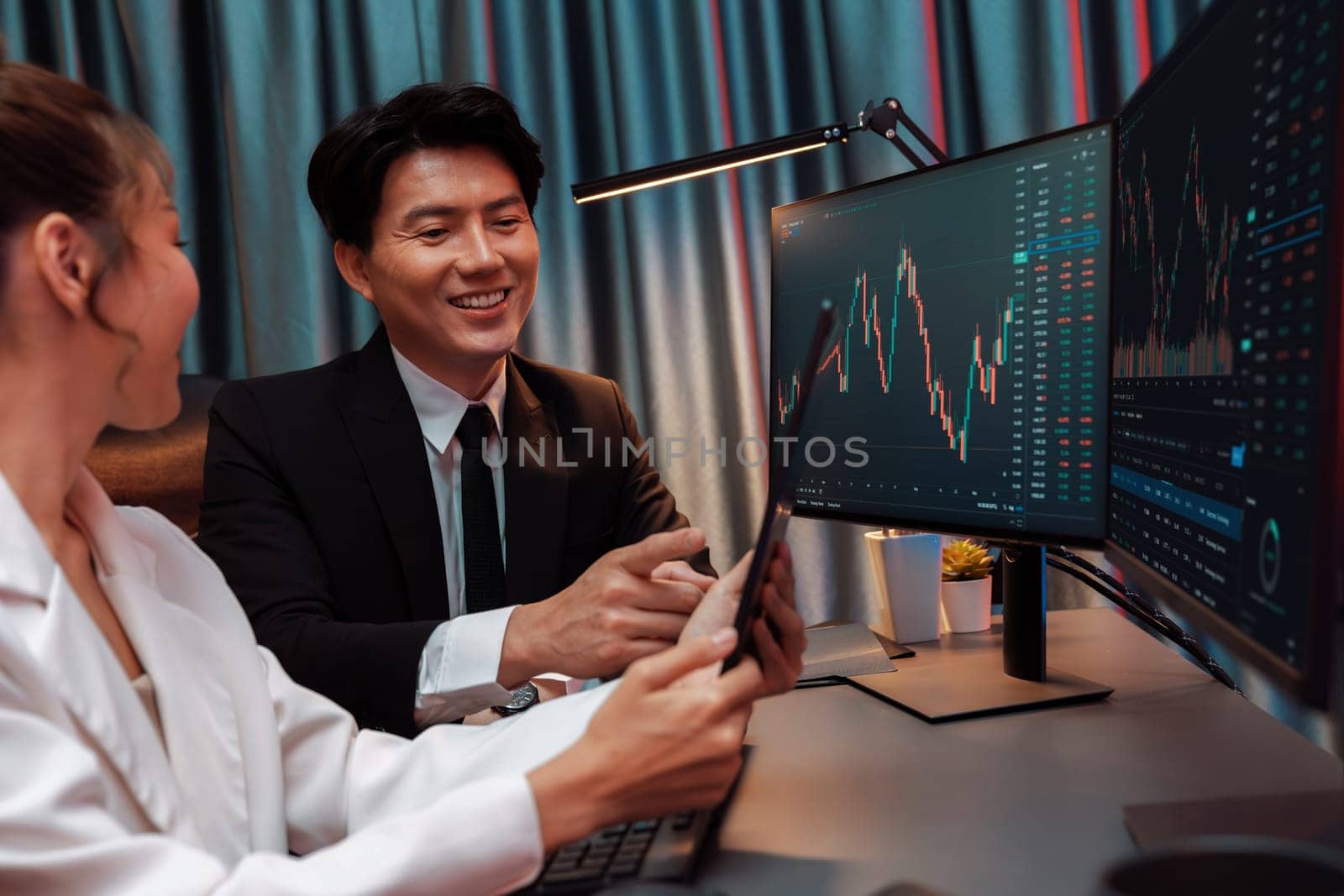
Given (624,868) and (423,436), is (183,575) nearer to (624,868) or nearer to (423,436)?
(624,868)

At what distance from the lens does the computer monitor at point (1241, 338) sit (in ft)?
1.82

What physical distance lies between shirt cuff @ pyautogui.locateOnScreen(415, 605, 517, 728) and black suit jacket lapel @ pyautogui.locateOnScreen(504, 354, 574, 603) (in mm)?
354

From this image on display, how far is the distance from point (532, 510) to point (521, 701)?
34cm

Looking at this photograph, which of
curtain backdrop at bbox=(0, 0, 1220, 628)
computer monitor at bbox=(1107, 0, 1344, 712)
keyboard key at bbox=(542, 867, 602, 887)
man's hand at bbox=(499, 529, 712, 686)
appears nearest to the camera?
computer monitor at bbox=(1107, 0, 1344, 712)

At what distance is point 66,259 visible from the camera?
0.72 m

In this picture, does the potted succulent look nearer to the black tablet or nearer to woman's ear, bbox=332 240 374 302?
the black tablet

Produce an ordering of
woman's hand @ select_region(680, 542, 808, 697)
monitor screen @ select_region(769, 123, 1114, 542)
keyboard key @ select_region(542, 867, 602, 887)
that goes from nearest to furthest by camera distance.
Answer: keyboard key @ select_region(542, 867, 602, 887), woman's hand @ select_region(680, 542, 808, 697), monitor screen @ select_region(769, 123, 1114, 542)

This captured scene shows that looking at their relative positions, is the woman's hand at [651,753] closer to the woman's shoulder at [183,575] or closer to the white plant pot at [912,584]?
the woman's shoulder at [183,575]

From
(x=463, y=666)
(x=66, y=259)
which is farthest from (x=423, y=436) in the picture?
(x=66, y=259)

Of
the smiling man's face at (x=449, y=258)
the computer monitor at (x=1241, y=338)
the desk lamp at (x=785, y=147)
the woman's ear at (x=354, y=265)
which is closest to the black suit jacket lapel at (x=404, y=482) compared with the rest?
the smiling man's face at (x=449, y=258)

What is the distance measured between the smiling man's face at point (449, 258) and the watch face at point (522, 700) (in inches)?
21.4

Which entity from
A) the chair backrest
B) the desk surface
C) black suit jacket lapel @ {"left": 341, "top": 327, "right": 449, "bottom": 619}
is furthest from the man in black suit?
the desk surface

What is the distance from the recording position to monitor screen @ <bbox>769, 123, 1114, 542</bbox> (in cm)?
97

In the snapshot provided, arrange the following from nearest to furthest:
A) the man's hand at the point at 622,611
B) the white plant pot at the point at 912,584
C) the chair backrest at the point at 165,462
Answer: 1. the man's hand at the point at 622,611
2. the white plant pot at the point at 912,584
3. the chair backrest at the point at 165,462
